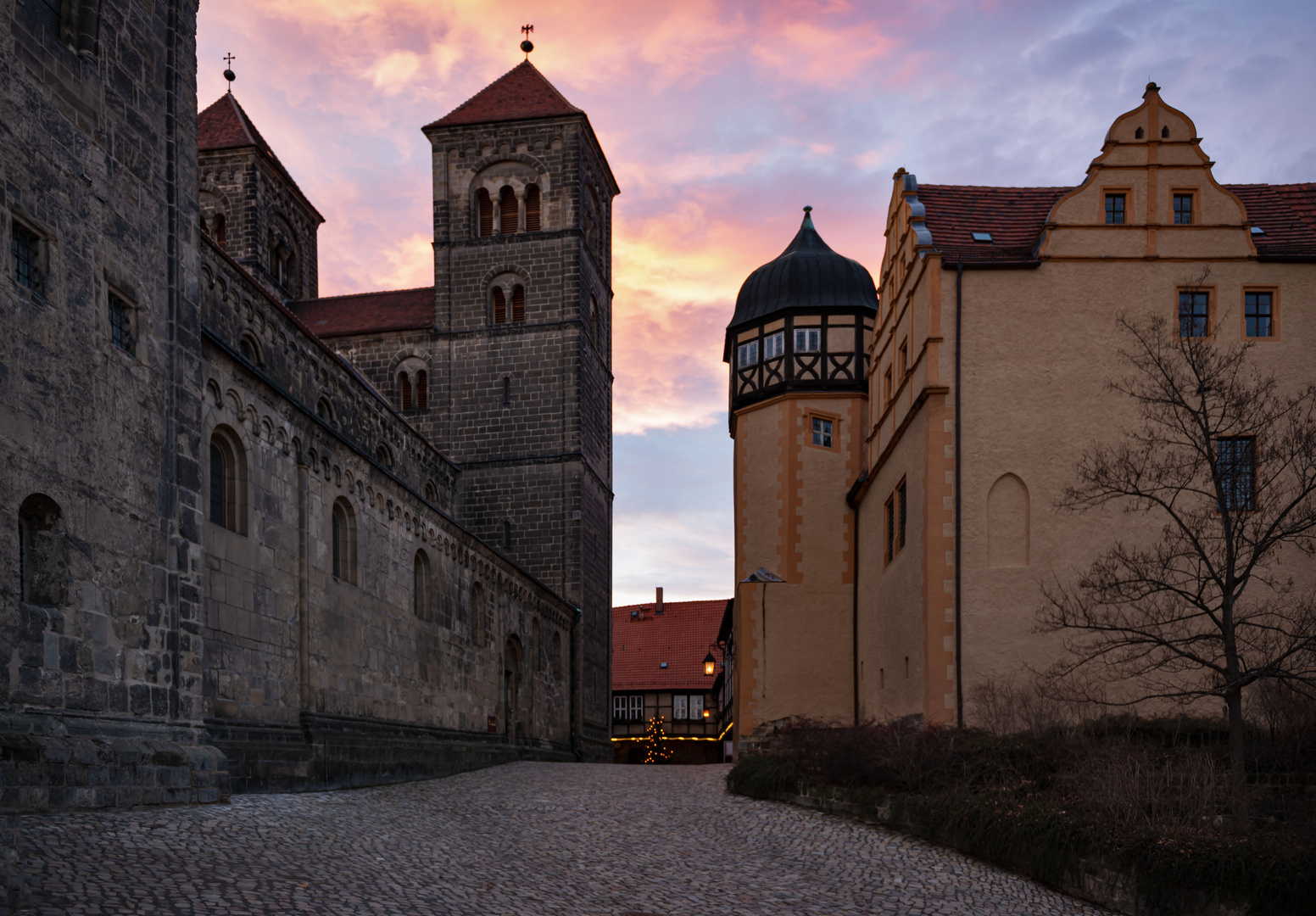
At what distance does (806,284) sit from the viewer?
32.3 m

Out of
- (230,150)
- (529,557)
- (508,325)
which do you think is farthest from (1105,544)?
(230,150)

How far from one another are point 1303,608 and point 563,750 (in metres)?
25.3

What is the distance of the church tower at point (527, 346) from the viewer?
143ft

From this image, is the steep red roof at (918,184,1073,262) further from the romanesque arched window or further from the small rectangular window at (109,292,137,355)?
the romanesque arched window

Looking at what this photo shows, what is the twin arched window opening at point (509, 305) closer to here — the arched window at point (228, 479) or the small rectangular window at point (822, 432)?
the small rectangular window at point (822, 432)

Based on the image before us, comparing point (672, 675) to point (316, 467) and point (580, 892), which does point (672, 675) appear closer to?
point (316, 467)

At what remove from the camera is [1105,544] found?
1961cm

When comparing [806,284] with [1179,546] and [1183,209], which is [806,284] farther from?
[1179,546]

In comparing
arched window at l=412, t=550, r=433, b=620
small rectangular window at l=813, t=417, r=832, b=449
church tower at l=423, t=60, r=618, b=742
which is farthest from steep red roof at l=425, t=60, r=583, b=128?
arched window at l=412, t=550, r=433, b=620

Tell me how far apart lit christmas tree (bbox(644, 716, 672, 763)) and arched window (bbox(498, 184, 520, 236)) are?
23.7 m

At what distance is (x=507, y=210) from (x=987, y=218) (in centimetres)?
2743

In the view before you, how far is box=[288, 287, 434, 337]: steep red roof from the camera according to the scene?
45.8m

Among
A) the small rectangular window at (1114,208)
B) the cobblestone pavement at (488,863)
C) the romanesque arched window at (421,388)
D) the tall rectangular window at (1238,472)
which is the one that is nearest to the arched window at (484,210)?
the romanesque arched window at (421,388)

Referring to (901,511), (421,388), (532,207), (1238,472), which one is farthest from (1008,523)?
(532,207)
